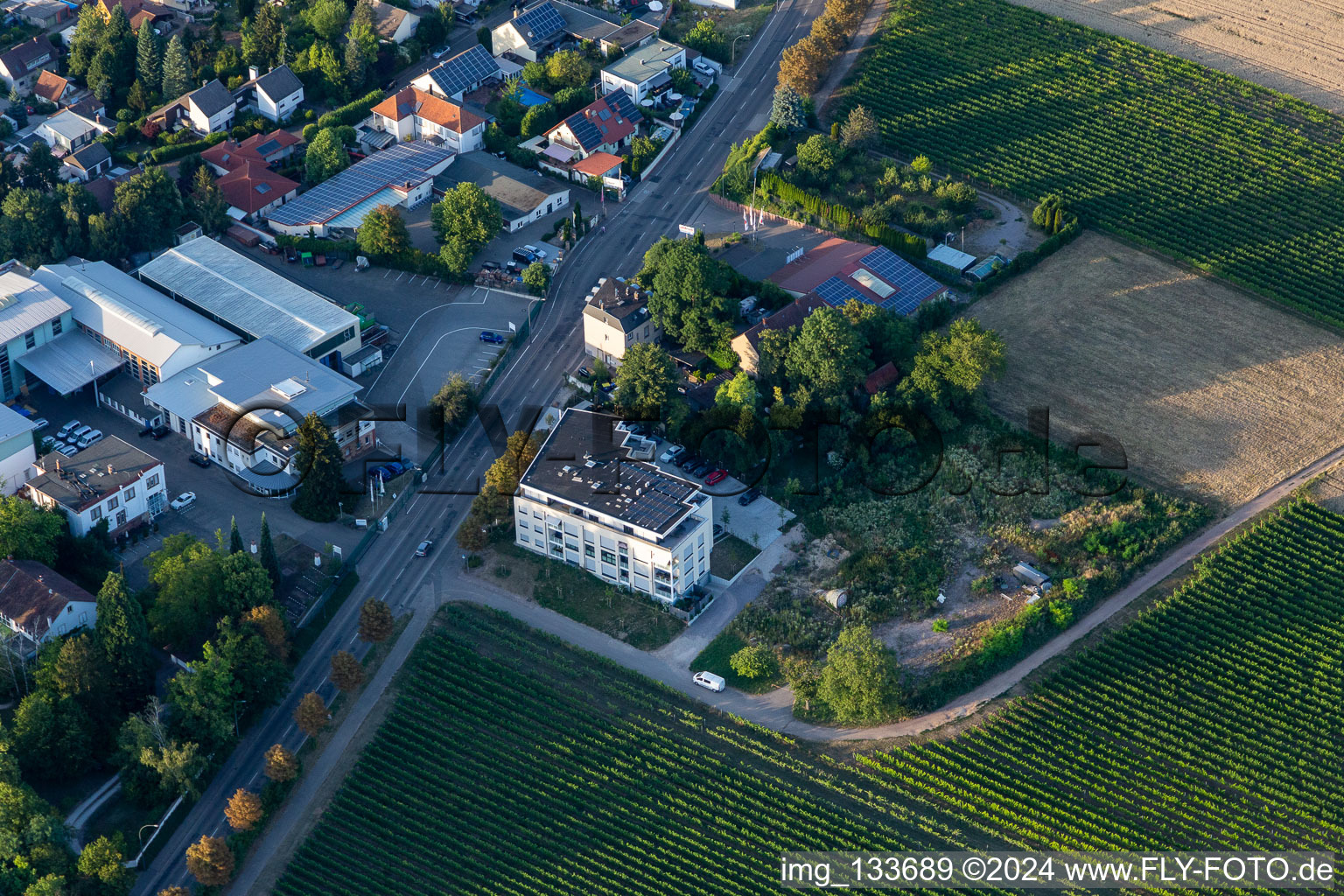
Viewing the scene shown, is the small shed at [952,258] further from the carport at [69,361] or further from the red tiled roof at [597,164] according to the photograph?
the carport at [69,361]

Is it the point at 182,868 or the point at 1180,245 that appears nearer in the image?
the point at 182,868

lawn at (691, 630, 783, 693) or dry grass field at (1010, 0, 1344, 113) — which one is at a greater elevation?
dry grass field at (1010, 0, 1344, 113)

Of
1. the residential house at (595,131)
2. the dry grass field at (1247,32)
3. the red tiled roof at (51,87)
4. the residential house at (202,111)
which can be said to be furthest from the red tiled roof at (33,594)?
the dry grass field at (1247,32)

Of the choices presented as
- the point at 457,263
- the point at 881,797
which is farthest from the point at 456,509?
the point at 881,797

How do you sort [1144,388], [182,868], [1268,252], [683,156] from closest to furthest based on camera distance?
1. [182,868]
2. [1144,388]
3. [1268,252]
4. [683,156]

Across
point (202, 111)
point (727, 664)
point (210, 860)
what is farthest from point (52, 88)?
point (727, 664)

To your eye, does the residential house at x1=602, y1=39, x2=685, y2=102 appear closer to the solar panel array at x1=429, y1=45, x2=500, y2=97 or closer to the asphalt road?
the asphalt road

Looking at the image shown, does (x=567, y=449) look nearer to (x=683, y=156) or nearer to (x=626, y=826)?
(x=626, y=826)

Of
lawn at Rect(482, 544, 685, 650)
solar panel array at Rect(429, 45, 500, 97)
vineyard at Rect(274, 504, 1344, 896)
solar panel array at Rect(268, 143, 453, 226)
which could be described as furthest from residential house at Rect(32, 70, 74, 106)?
vineyard at Rect(274, 504, 1344, 896)
